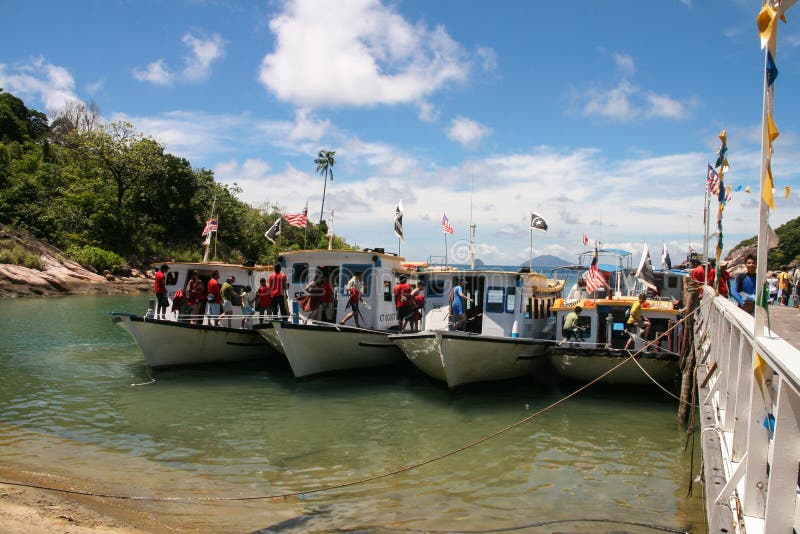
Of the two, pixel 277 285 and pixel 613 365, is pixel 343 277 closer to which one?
pixel 277 285

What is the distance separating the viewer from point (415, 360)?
607 inches

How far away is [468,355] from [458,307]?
6.47 feet

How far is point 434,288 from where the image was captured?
57.2 ft

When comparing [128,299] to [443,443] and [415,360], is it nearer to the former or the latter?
[415,360]

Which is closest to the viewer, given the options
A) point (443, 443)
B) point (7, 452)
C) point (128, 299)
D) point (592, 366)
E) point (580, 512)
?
point (580, 512)

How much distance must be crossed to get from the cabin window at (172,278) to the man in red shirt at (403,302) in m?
7.24

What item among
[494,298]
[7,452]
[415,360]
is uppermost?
[494,298]

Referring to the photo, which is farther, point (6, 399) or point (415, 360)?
point (415, 360)

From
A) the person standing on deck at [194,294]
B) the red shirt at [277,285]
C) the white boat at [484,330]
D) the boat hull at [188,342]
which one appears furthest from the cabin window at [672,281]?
the person standing on deck at [194,294]

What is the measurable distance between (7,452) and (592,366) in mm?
12617

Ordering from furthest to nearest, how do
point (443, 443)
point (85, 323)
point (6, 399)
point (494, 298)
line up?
point (85, 323) → point (494, 298) → point (6, 399) → point (443, 443)

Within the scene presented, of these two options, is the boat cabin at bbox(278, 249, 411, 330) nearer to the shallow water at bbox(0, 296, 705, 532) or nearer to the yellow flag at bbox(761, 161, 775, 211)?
the shallow water at bbox(0, 296, 705, 532)

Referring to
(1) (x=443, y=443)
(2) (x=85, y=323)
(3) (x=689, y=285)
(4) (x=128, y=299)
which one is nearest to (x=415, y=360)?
(1) (x=443, y=443)

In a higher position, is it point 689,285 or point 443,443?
point 689,285
